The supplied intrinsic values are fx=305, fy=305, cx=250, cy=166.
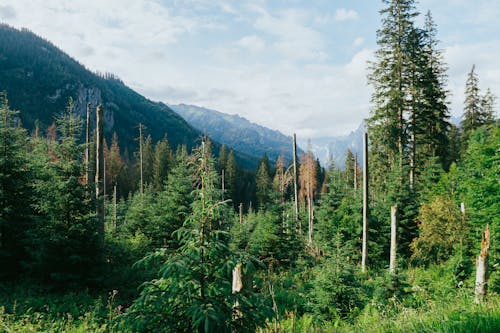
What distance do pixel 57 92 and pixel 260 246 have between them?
163058 millimetres

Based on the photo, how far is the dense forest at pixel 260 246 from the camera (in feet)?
11.7

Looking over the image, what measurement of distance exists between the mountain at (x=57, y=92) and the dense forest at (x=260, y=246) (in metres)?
106

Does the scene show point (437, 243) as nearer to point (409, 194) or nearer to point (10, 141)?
point (409, 194)

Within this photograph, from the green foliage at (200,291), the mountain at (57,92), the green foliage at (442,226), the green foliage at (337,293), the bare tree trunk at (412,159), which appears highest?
the mountain at (57,92)

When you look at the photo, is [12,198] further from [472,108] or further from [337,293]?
[472,108]

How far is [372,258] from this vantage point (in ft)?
57.6

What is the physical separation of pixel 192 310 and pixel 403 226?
1747cm

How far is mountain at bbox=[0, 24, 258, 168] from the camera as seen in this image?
132m

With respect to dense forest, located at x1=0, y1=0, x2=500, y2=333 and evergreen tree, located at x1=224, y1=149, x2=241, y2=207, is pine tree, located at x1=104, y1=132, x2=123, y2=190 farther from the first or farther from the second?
dense forest, located at x1=0, y1=0, x2=500, y2=333

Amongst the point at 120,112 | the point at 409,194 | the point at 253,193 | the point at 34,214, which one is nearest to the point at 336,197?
the point at 409,194

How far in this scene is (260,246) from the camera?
648 inches

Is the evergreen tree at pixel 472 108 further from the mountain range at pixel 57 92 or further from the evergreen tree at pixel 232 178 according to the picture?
the mountain range at pixel 57 92

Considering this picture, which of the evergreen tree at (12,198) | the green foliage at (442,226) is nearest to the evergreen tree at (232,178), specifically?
the green foliage at (442,226)

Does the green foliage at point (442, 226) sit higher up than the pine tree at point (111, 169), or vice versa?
the pine tree at point (111, 169)
